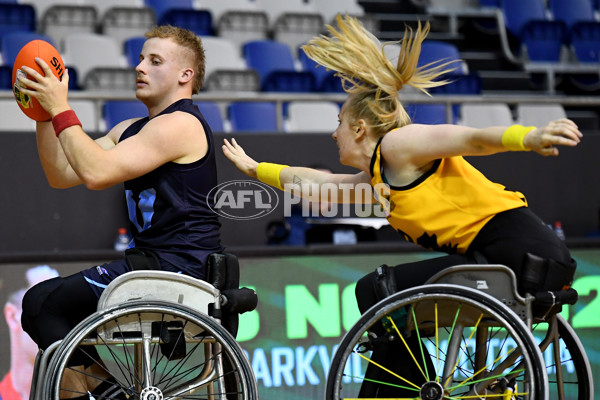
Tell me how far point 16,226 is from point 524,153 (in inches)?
149

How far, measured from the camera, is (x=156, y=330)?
269cm

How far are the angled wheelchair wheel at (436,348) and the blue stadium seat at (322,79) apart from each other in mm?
4779

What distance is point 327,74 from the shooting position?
7738mm

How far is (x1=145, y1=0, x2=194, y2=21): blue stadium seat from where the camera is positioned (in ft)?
26.9

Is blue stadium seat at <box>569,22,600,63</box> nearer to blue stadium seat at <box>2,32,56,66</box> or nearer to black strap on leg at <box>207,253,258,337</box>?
blue stadium seat at <box>2,32,56,66</box>

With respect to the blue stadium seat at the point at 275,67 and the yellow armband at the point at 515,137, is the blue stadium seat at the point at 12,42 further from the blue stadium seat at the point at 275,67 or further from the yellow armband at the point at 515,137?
the yellow armband at the point at 515,137

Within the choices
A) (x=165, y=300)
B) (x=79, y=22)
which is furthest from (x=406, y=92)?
(x=165, y=300)

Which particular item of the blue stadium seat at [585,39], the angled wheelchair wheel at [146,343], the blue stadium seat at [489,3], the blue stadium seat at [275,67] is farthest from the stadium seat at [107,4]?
the angled wheelchair wheel at [146,343]

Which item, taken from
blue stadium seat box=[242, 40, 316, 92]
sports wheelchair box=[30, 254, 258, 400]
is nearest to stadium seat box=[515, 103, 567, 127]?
blue stadium seat box=[242, 40, 316, 92]

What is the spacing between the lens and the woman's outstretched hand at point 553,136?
93.7 inches

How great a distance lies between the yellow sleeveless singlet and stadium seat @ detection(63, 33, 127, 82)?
4645mm

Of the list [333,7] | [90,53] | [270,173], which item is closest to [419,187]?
[270,173]

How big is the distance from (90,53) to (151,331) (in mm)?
4875

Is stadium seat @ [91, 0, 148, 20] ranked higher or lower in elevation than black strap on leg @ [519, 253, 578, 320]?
higher
